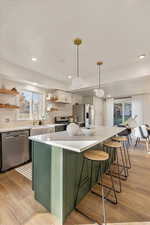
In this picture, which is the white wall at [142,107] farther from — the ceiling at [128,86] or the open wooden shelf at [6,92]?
the open wooden shelf at [6,92]

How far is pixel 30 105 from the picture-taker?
393 cm

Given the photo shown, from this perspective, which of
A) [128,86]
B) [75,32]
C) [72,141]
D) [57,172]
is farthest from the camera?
[128,86]

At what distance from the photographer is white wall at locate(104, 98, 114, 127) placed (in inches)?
308

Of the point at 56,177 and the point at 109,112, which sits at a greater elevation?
the point at 109,112

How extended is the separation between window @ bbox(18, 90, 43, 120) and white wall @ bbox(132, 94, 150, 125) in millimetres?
5134

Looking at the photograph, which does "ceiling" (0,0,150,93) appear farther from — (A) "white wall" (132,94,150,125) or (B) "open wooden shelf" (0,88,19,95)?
(A) "white wall" (132,94,150,125)

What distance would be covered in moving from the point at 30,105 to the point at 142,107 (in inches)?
221

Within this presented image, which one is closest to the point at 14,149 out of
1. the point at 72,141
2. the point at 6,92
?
the point at 6,92

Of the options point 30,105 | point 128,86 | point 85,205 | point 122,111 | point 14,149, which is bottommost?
point 85,205

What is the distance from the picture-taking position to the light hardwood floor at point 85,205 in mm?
1403

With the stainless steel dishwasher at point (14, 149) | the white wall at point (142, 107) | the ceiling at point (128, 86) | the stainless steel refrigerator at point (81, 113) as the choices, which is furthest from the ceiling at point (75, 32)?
the white wall at point (142, 107)

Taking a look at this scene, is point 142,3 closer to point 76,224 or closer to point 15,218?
point 76,224

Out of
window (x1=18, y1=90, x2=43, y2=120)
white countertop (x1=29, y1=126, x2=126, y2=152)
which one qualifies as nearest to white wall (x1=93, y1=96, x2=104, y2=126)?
window (x1=18, y1=90, x2=43, y2=120)

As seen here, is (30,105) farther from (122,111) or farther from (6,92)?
(122,111)
